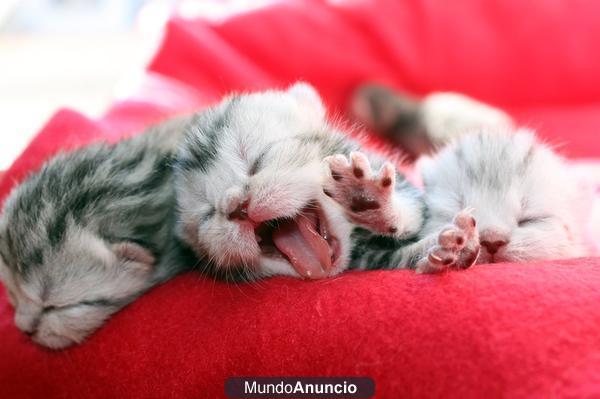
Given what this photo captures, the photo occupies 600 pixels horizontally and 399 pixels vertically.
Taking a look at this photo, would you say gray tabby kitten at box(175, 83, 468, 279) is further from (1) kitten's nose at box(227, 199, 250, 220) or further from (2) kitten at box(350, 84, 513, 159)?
(2) kitten at box(350, 84, 513, 159)

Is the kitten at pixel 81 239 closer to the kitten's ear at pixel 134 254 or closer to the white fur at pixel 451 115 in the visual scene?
the kitten's ear at pixel 134 254

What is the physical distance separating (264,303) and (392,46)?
1795 mm

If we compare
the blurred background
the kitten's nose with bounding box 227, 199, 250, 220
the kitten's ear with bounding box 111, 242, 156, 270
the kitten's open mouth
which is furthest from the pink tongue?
the blurred background

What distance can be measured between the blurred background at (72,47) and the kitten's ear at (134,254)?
1.46 metres

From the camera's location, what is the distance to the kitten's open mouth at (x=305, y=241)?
1.29 metres

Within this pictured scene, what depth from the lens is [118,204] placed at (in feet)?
4.51

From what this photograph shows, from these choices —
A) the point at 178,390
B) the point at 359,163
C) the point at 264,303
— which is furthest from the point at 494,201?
the point at 178,390

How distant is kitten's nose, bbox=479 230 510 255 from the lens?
142 centimetres

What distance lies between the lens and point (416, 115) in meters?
2.57

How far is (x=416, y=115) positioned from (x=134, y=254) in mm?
1509

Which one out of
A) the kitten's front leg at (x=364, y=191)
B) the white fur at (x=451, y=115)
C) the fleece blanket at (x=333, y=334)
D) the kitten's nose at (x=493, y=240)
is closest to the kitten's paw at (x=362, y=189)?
the kitten's front leg at (x=364, y=191)

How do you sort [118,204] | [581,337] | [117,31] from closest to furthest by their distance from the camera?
[581,337] → [118,204] → [117,31]

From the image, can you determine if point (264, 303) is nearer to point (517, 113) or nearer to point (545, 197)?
point (545, 197)

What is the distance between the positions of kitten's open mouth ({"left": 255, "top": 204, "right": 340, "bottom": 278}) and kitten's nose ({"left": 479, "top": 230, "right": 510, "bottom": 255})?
→ 33 centimetres
